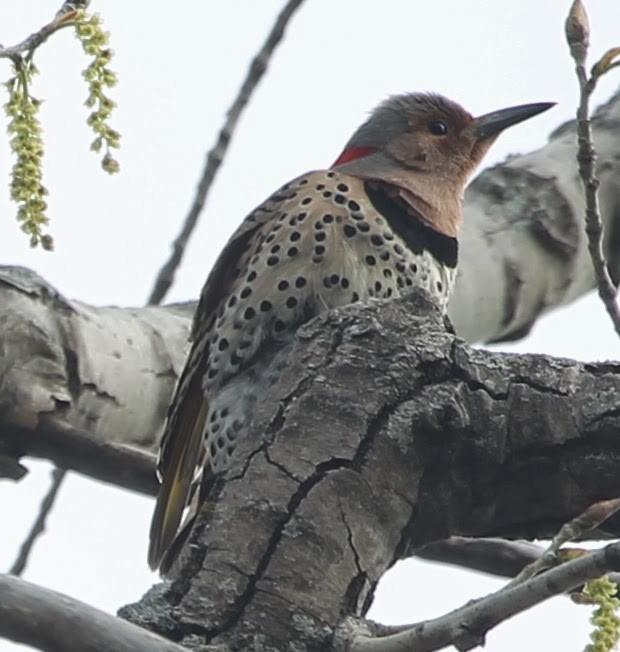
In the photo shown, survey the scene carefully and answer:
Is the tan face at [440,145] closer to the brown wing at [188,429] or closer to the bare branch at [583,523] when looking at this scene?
the brown wing at [188,429]

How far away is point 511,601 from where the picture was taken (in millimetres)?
2043

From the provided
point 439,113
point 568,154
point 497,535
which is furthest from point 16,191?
point 439,113

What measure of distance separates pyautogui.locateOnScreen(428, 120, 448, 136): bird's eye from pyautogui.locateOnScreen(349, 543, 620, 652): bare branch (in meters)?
3.12

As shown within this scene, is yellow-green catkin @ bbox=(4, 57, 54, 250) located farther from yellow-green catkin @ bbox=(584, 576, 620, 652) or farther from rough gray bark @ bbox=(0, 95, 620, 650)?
yellow-green catkin @ bbox=(584, 576, 620, 652)

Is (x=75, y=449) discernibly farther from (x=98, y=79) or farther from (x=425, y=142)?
Result: (x=425, y=142)

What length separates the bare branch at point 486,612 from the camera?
6.67ft

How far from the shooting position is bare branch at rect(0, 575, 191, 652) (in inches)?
70.7

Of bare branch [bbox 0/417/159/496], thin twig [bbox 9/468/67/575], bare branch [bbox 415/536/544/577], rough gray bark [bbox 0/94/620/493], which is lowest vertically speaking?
thin twig [bbox 9/468/67/575]

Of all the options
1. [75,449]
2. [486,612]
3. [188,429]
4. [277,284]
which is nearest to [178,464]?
[188,429]

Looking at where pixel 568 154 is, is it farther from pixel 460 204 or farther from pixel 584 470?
pixel 584 470

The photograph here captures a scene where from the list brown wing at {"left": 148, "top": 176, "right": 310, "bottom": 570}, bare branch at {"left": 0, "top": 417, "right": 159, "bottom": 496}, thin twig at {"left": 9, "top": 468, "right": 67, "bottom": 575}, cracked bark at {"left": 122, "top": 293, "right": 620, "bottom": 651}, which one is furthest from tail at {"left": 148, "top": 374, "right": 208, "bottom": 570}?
cracked bark at {"left": 122, "top": 293, "right": 620, "bottom": 651}

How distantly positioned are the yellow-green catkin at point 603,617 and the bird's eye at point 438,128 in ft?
9.21

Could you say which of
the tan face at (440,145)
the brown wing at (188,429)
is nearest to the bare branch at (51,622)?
the brown wing at (188,429)

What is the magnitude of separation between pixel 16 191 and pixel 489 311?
201 cm
